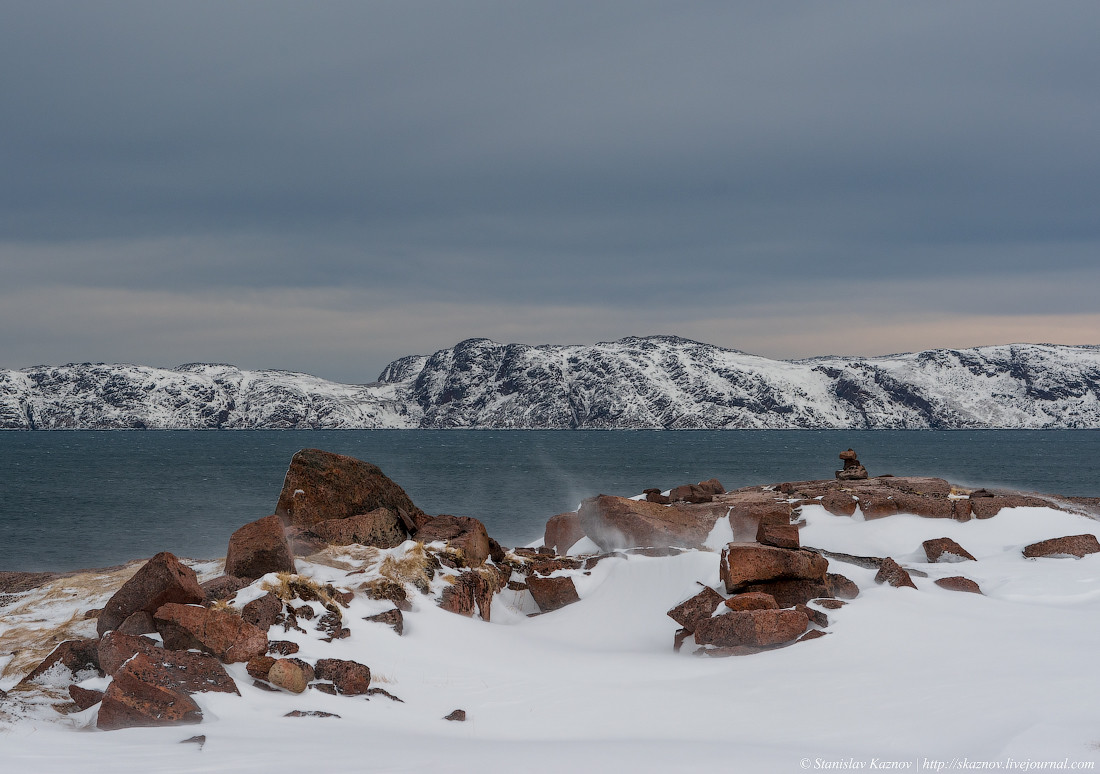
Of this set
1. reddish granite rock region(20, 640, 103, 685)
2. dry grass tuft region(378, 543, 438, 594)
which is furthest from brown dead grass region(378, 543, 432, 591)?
reddish granite rock region(20, 640, 103, 685)

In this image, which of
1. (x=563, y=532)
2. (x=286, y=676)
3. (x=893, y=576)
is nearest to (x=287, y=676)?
(x=286, y=676)

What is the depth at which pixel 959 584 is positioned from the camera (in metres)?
14.4

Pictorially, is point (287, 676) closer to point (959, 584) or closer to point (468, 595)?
point (468, 595)

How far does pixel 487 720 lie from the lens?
930 centimetres

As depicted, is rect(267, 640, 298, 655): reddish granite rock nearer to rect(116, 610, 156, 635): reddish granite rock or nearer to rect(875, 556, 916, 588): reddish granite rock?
rect(116, 610, 156, 635): reddish granite rock

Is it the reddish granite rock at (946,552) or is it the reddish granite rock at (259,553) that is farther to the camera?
the reddish granite rock at (946,552)

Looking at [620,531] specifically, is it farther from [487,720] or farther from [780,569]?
[487,720]

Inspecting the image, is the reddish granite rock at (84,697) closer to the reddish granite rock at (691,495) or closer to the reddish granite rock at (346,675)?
the reddish granite rock at (346,675)

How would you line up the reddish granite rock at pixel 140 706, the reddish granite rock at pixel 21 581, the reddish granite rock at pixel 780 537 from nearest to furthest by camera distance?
the reddish granite rock at pixel 140 706, the reddish granite rock at pixel 780 537, the reddish granite rock at pixel 21 581

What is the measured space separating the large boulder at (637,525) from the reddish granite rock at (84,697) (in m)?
14.0

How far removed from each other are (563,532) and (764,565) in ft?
34.2

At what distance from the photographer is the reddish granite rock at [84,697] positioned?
823cm

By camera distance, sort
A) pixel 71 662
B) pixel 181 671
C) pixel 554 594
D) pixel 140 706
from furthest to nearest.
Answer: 1. pixel 554 594
2. pixel 71 662
3. pixel 181 671
4. pixel 140 706

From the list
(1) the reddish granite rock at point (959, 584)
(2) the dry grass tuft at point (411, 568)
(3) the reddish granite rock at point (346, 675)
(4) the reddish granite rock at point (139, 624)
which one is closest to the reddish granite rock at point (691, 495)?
(1) the reddish granite rock at point (959, 584)
